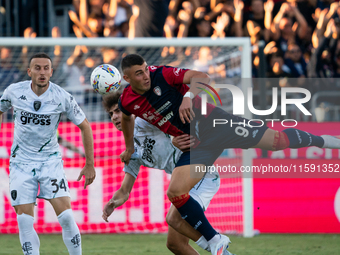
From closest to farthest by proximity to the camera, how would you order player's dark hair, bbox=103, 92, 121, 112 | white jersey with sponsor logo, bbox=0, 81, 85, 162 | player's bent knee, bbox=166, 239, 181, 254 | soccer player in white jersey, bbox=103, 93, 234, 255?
player's bent knee, bbox=166, 239, 181, 254
white jersey with sponsor logo, bbox=0, 81, 85, 162
soccer player in white jersey, bbox=103, 93, 234, 255
player's dark hair, bbox=103, 92, 121, 112

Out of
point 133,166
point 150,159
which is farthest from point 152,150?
point 133,166

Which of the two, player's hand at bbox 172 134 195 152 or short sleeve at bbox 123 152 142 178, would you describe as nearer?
player's hand at bbox 172 134 195 152

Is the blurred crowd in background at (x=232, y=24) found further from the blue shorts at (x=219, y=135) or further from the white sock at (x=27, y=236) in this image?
the white sock at (x=27, y=236)

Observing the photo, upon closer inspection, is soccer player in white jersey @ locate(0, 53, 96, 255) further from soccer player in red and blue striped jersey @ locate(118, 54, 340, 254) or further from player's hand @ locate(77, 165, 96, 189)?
soccer player in red and blue striped jersey @ locate(118, 54, 340, 254)

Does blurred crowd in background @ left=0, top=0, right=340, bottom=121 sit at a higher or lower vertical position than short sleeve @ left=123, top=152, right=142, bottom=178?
higher

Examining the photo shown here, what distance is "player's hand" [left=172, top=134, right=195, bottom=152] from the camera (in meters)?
4.81

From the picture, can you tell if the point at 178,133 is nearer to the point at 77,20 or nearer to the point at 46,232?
the point at 46,232

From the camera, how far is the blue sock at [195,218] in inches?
183

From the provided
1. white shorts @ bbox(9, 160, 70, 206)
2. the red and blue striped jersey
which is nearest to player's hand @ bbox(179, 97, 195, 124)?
the red and blue striped jersey

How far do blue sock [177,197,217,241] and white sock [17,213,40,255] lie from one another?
148 cm

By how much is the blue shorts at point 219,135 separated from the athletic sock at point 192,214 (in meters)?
0.38

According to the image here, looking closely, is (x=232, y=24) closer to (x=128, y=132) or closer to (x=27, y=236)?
(x=128, y=132)

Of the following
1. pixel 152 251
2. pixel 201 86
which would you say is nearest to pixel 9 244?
pixel 152 251

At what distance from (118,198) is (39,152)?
37.2 inches
